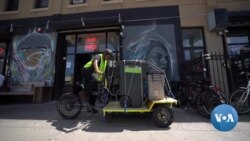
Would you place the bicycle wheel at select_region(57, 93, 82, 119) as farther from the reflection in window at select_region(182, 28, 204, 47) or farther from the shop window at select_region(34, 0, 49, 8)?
the shop window at select_region(34, 0, 49, 8)

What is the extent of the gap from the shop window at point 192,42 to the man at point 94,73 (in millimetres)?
5604

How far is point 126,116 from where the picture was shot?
5.57m

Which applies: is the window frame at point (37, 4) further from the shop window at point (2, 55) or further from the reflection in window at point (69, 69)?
the reflection in window at point (69, 69)

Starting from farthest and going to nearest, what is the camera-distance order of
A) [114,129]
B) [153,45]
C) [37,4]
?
[37,4], [153,45], [114,129]

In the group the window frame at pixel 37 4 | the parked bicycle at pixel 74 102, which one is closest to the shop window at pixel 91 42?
the window frame at pixel 37 4

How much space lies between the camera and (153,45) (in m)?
9.74

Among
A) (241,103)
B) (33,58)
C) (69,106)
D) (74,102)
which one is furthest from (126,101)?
(33,58)

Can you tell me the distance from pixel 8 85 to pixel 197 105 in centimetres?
991

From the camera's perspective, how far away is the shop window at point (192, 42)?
32.2 feet

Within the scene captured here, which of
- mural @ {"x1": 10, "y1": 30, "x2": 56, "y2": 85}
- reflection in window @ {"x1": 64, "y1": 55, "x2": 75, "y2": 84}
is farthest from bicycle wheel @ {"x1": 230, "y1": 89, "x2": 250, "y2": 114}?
mural @ {"x1": 10, "y1": 30, "x2": 56, "y2": 85}

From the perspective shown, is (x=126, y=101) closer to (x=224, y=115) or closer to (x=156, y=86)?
(x=156, y=86)

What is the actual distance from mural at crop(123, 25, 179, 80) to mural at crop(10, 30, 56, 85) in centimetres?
422

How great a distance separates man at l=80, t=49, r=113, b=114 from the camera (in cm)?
534

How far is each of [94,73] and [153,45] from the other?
5.08 metres
